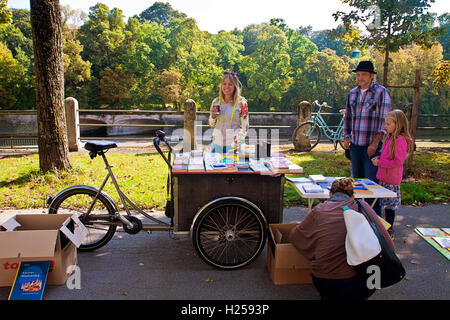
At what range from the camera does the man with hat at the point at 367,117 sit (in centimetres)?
430

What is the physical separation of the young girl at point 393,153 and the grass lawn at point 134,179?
1.74 m

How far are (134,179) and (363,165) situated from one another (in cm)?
423

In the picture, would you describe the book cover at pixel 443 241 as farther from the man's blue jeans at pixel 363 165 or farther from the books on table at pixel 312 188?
the books on table at pixel 312 188

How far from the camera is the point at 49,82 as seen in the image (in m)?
6.25

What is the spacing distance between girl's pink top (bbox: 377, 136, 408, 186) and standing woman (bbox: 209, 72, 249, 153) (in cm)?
170

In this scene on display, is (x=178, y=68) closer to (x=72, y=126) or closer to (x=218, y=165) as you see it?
(x=72, y=126)

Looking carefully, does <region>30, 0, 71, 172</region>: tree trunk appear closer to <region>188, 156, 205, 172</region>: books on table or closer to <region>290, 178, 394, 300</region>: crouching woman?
<region>188, 156, 205, 172</region>: books on table

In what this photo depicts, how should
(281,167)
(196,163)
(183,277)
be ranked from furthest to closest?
1. (196,163)
2. (281,167)
3. (183,277)

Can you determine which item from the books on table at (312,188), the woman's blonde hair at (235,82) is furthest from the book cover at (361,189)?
the woman's blonde hair at (235,82)

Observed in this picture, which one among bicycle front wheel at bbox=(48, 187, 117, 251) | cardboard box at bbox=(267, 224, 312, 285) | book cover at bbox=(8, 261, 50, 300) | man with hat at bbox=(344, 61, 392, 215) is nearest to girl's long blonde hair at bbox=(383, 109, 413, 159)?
man with hat at bbox=(344, 61, 392, 215)

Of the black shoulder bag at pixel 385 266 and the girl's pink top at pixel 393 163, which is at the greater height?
the girl's pink top at pixel 393 163

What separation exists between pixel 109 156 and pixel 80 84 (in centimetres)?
2644

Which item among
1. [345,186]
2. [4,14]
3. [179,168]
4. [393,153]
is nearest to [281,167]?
[345,186]
